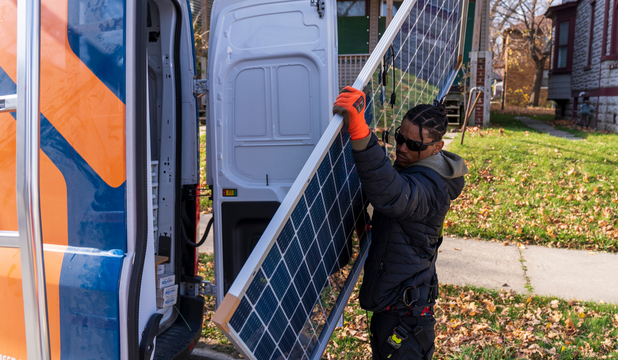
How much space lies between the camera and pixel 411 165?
234 centimetres

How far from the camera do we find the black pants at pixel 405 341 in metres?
2.33

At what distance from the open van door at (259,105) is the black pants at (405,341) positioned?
1.09m

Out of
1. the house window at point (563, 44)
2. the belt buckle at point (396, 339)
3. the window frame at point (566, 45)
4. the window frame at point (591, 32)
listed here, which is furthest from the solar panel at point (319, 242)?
the house window at point (563, 44)

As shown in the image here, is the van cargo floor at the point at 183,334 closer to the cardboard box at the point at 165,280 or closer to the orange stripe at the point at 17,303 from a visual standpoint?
the cardboard box at the point at 165,280

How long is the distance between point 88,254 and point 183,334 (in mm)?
1252

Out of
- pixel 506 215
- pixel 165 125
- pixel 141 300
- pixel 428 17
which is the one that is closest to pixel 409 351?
pixel 141 300

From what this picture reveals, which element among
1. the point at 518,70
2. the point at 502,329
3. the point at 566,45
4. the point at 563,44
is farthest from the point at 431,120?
the point at 518,70

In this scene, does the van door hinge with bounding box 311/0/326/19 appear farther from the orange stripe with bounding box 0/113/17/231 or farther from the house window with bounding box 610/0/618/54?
the house window with bounding box 610/0/618/54

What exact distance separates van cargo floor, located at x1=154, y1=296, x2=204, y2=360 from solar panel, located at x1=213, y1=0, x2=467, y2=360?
2.36ft

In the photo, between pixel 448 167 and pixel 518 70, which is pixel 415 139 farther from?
pixel 518 70

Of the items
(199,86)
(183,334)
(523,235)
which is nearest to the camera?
(183,334)

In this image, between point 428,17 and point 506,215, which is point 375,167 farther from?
point 506,215

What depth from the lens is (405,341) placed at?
2.34m

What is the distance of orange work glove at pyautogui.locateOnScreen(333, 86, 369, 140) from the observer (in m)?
2.04
